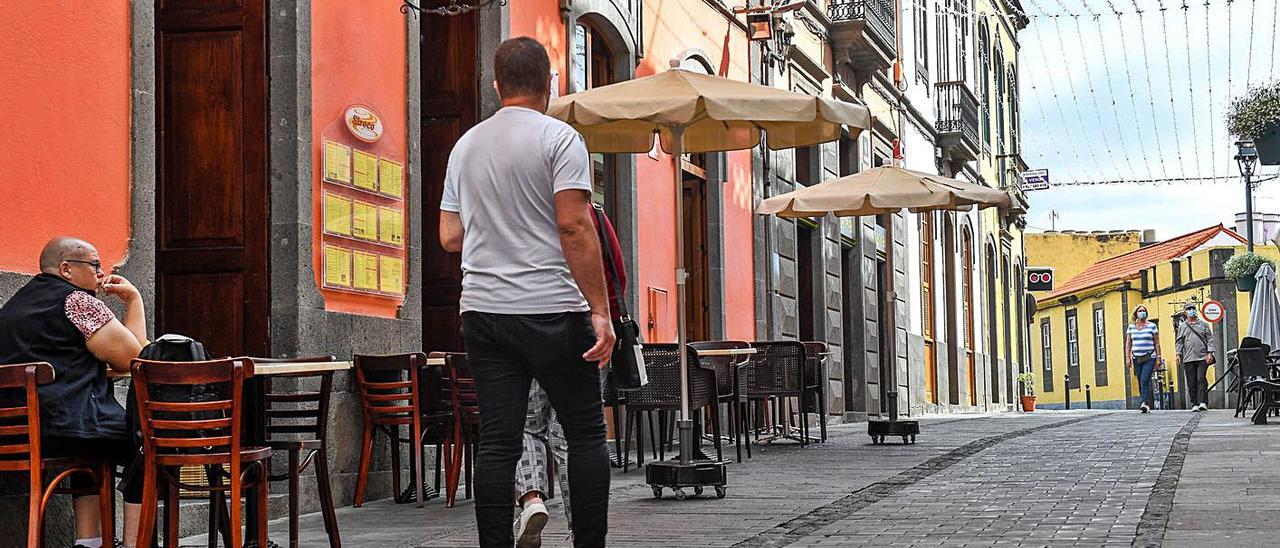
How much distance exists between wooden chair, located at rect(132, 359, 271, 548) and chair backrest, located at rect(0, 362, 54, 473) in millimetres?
322

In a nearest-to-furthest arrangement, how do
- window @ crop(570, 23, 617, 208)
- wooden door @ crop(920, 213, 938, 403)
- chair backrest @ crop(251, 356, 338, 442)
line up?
chair backrest @ crop(251, 356, 338, 442)
window @ crop(570, 23, 617, 208)
wooden door @ crop(920, 213, 938, 403)

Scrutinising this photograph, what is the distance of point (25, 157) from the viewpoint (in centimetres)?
704

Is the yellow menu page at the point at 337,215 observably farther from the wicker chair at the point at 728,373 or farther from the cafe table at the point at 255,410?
the wicker chair at the point at 728,373

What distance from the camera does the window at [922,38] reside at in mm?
27438

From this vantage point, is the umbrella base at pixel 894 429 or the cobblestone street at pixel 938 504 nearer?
the cobblestone street at pixel 938 504

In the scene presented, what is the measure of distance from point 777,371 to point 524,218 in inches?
327

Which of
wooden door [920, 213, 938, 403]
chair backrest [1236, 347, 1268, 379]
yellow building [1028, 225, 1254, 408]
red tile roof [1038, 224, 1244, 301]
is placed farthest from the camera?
red tile roof [1038, 224, 1244, 301]

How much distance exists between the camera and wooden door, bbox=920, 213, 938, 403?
89.0ft

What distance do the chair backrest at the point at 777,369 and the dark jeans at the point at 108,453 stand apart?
24.8 ft

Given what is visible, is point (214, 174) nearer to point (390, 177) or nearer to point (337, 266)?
point (337, 266)

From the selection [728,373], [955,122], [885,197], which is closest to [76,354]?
[728,373]

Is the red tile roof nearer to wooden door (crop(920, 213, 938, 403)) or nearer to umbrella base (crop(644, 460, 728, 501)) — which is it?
wooden door (crop(920, 213, 938, 403))

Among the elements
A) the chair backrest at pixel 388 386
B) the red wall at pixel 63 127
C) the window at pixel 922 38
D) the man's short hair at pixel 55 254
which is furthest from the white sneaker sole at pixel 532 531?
the window at pixel 922 38

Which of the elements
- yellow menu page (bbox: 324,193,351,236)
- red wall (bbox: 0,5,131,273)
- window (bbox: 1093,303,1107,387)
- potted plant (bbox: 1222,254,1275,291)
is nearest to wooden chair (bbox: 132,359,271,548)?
red wall (bbox: 0,5,131,273)
